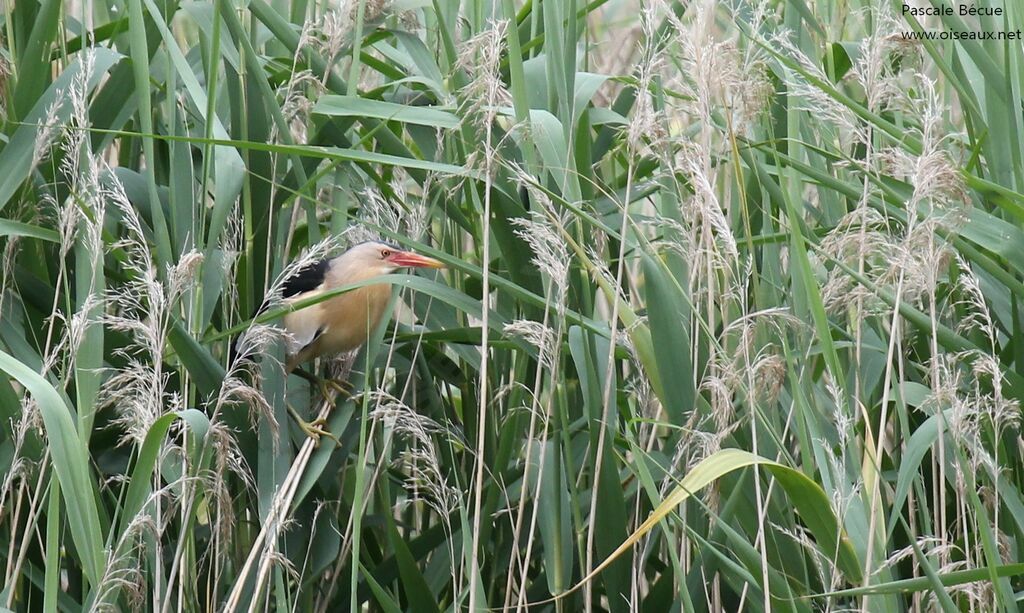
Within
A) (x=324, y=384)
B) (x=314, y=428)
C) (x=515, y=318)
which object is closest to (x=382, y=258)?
(x=324, y=384)

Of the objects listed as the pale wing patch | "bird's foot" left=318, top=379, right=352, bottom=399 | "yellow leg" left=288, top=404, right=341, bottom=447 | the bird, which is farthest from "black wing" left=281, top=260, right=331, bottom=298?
"yellow leg" left=288, top=404, right=341, bottom=447

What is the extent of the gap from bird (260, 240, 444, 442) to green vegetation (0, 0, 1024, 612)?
0.25 feet

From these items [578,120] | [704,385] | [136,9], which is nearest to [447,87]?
[578,120]

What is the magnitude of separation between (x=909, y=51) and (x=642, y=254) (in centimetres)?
77

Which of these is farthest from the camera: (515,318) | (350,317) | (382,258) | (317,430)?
(382,258)

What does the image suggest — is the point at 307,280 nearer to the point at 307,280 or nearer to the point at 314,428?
the point at 307,280

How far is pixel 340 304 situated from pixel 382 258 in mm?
222

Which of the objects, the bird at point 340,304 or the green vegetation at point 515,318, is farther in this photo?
the bird at point 340,304

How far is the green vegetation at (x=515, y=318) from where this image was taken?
1.92 m

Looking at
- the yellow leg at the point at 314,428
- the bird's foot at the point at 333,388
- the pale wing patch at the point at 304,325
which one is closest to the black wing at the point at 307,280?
the pale wing patch at the point at 304,325

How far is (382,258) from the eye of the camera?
2777 millimetres

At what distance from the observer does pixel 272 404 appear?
234cm

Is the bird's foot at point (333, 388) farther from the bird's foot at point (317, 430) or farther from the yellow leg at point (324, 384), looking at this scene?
the bird's foot at point (317, 430)

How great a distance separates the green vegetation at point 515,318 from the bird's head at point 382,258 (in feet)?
0.28
